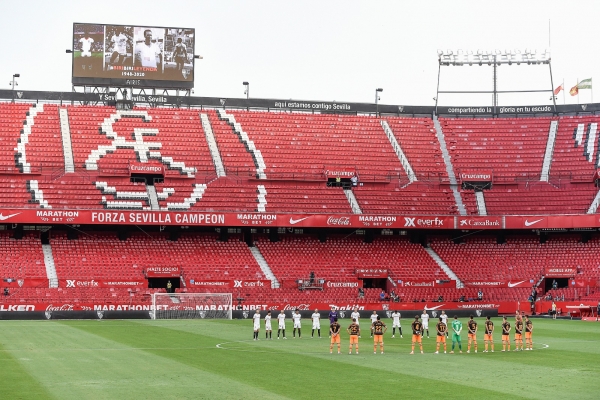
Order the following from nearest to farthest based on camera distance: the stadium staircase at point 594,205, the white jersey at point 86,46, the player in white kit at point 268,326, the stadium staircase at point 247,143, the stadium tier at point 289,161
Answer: the player in white kit at point 268,326 → the stadium tier at point 289,161 → the stadium staircase at point 594,205 → the stadium staircase at point 247,143 → the white jersey at point 86,46

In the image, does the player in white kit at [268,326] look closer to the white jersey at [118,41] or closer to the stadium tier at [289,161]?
the stadium tier at [289,161]

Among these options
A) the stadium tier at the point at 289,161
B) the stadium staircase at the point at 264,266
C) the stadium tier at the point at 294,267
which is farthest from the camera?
the stadium tier at the point at 289,161

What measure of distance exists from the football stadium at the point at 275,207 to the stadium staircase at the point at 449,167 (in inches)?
10.4

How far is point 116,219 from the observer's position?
70.0 meters

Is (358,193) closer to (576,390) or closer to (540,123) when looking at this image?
(540,123)

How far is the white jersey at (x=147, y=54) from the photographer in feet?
272

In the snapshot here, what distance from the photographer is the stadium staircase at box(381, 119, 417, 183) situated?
82812mm

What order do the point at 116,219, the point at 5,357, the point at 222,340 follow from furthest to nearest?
the point at 116,219, the point at 222,340, the point at 5,357

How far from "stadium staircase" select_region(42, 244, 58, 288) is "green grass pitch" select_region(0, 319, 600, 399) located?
55.9 ft

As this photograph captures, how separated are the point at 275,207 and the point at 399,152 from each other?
15106 mm

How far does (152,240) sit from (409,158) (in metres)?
25.5

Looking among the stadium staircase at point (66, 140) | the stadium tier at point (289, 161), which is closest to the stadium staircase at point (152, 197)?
the stadium tier at point (289, 161)

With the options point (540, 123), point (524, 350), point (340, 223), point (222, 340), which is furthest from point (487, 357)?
point (540, 123)

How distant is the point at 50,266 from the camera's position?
67438 millimetres
